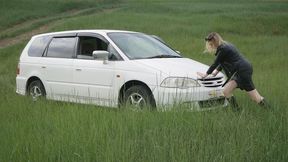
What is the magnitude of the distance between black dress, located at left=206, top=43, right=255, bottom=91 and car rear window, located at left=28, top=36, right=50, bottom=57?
3997 mm

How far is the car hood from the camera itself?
7.84m

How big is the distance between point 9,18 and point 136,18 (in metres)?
11.3

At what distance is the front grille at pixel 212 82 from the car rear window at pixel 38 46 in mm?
3995

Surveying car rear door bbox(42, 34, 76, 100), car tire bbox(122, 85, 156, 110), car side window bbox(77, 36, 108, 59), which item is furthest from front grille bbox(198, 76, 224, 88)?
car rear door bbox(42, 34, 76, 100)

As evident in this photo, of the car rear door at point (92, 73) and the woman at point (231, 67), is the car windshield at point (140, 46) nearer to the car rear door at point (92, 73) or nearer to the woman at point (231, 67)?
the car rear door at point (92, 73)

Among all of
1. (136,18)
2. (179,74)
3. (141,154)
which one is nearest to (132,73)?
(179,74)

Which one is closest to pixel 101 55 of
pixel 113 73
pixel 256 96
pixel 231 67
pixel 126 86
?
pixel 113 73

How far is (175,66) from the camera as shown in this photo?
26.8 ft

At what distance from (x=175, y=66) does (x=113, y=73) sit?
1156 mm

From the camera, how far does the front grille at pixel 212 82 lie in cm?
792

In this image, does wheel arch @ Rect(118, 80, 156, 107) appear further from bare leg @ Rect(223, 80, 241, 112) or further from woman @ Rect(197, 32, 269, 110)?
bare leg @ Rect(223, 80, 241, 112)

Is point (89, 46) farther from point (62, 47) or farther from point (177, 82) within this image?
point (177, 82)

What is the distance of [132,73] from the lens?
819 cm

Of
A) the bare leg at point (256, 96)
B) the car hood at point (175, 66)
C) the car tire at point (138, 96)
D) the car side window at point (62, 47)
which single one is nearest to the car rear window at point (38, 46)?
the car side window at point (62, 47)
